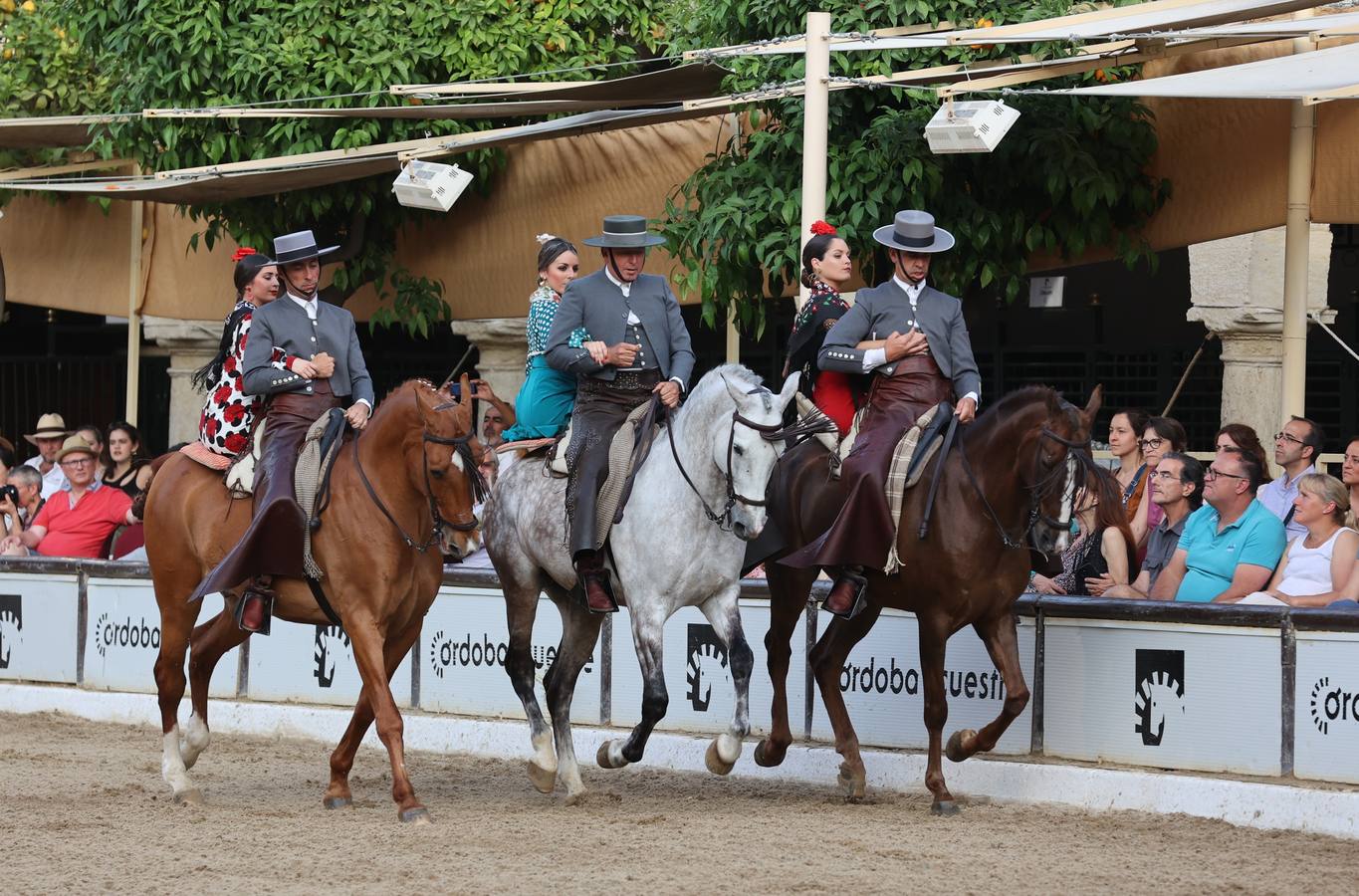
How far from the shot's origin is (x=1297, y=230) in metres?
11.7

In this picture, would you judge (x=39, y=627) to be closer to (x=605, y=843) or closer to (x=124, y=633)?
(x=124, y=633)

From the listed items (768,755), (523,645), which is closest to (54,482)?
(523,645)

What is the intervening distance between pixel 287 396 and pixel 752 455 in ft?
8.14

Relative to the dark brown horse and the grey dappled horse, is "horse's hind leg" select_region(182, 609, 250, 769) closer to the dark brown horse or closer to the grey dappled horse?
the grey dappled horse

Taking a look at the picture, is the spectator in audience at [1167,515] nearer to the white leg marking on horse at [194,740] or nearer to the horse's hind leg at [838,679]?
the horse's hind leg at [838,679]

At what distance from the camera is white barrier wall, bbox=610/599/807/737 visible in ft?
36.0

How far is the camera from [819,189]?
36.8 feet

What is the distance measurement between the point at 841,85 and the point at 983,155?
5.64ft

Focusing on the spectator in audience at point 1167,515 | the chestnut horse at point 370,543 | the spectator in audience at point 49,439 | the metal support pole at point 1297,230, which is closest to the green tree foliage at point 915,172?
the metal support pole at point 1297,230

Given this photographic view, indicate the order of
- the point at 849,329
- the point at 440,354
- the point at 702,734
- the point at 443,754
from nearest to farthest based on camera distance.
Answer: the point at 849,329 → the point at 702,734 → the point at 443,754 → the point at 440,354

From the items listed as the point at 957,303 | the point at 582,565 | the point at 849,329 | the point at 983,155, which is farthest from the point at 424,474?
the point at 983,155

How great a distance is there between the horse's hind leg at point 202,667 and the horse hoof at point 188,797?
26 cm

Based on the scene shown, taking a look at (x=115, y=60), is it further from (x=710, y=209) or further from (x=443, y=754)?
(x=443, y=754)

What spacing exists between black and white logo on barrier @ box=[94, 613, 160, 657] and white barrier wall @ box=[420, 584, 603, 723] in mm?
2406
